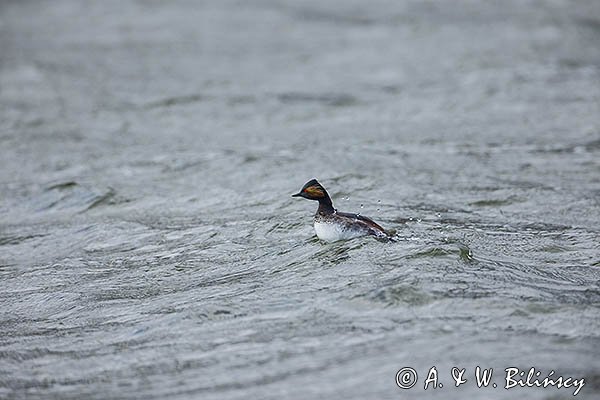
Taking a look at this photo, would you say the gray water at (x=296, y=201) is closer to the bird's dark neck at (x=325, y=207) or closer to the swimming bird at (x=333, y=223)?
the swimming bird at (x=333, y=223)

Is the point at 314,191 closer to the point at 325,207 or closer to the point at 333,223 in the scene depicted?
the point at 325,207

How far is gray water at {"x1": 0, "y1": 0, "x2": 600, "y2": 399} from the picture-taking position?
7.21 m

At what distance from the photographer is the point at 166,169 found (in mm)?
13844

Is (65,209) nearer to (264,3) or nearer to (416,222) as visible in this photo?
(416,222)

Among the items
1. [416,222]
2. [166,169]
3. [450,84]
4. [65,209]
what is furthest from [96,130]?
[416,222]

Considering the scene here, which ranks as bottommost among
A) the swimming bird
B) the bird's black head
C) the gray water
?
the gray water

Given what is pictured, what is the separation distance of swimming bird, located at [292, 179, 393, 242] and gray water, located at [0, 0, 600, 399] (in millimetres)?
124

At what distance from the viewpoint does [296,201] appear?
11766 mm

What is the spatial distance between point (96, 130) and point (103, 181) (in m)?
3.26

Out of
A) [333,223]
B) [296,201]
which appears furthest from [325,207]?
[296,201]

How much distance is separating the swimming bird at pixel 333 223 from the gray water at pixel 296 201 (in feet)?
0.41

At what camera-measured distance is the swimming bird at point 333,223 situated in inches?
356

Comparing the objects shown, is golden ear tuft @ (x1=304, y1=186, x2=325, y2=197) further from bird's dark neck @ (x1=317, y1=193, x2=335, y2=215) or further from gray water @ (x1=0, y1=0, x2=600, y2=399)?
gray water @ (x1=0, y1=0, x2=600, y2=399)

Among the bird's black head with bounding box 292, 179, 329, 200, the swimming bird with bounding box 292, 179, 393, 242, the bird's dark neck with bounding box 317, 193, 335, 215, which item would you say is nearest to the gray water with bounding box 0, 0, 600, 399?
the swimming bird with bounding box 292, 179, 393, 242
